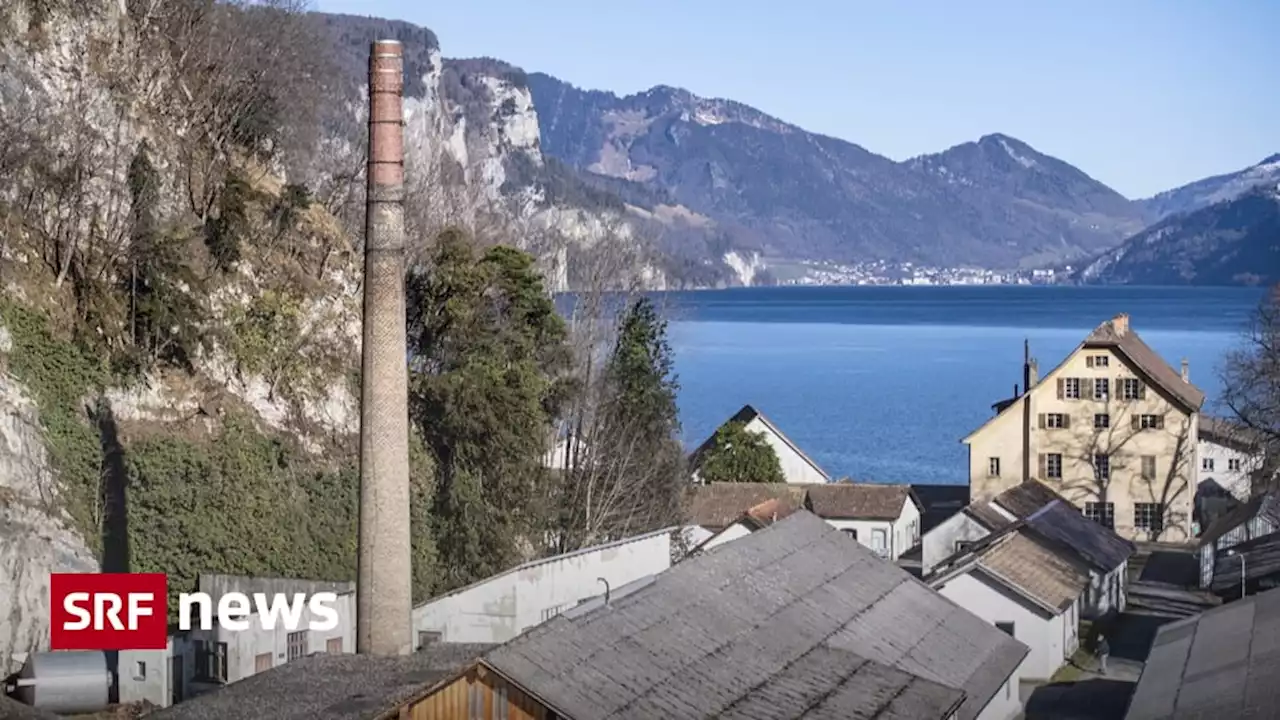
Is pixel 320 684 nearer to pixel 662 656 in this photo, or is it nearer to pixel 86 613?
pixel 662 656

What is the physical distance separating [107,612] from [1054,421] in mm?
35444

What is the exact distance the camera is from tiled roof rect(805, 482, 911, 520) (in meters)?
53.9

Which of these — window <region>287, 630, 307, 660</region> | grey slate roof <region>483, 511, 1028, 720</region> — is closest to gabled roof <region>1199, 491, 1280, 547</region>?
grey slate roof <region>483, 511, 1028, 720</region>

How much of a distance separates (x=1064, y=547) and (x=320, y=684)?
24.5m

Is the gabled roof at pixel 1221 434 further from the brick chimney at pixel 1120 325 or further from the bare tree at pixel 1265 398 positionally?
the bare tree at pixel 1265 398

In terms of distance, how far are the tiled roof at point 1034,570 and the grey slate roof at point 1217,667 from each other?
519 centimetres

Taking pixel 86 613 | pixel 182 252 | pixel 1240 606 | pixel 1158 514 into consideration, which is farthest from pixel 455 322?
pixel 1158 514

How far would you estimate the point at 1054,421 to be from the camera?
191 ft

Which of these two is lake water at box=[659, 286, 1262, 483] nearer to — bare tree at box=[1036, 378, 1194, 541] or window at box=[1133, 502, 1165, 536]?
bare tree at box=[1036, 378, 1194, 541]

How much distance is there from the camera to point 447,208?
197 feet

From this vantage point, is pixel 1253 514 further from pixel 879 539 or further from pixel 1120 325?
pixel 1120 325

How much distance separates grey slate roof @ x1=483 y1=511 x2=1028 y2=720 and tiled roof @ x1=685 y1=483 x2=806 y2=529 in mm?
20139

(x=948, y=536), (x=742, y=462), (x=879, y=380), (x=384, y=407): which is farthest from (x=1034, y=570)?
(x=879, y=380)

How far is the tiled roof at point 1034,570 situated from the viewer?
37.3 metres
